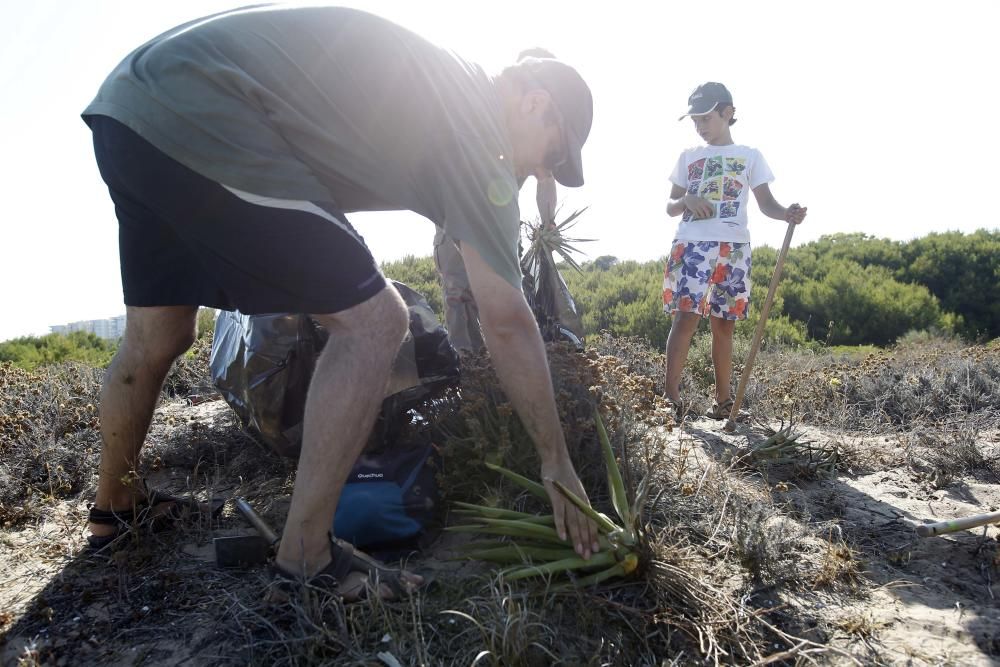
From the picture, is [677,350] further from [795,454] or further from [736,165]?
[736,165]

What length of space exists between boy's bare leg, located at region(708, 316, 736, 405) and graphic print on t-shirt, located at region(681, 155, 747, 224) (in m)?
0.64

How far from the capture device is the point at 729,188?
4141mm

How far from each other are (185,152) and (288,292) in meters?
0.43

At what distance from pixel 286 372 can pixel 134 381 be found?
502 millimetres

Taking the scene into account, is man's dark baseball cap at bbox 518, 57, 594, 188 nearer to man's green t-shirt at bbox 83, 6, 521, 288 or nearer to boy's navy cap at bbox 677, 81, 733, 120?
man's green t-shirt at bbox 83, 6, 521, 288

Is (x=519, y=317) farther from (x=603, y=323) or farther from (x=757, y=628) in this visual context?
(x=603, y=323)

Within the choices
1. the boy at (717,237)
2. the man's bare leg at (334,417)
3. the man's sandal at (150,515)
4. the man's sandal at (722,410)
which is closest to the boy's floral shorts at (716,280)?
the boy at (717,237)

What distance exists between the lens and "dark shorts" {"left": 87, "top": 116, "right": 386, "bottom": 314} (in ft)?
5.72

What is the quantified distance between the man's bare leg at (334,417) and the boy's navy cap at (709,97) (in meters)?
3.04

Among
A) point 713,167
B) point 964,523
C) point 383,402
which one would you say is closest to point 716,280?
point 713,167

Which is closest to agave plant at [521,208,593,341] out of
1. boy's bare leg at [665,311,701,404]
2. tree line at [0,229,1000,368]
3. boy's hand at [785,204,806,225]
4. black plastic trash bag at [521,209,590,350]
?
black plastic trash bag at [521,209,590,350]

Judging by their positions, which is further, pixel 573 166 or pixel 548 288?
pixel 548 288

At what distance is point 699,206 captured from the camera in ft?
13.5

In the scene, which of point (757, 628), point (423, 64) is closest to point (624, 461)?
point (757, 628)
